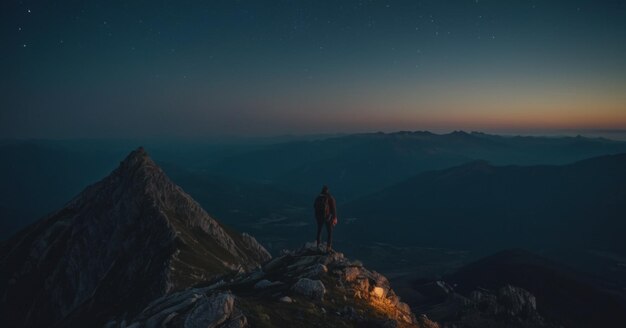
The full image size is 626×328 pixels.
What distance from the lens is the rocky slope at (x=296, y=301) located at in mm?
22625

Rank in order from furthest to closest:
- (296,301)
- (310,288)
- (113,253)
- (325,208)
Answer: (113,253), (325,208), (310,288), (296,301)

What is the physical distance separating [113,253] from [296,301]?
12662 cm

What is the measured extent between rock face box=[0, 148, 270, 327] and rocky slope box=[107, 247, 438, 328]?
2347 inches

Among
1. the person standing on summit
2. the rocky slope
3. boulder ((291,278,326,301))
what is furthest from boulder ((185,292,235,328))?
the person standing on summit

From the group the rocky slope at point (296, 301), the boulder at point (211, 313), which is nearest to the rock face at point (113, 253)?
the rocky slope at point (296, 301)

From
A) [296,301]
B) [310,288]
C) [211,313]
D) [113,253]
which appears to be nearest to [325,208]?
[310,288]

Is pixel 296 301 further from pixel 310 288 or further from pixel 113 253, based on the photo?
pixel 113 253

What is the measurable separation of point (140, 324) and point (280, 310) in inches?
401

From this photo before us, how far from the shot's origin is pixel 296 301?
92.0ft

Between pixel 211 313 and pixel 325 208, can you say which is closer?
pixel 211 313

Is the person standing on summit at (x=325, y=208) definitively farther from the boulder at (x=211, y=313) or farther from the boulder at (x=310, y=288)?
the boulder at (x=211, y=313)

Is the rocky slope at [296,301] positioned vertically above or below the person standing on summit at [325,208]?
below

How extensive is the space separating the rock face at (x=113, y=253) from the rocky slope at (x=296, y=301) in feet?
196

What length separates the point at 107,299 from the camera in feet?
361
